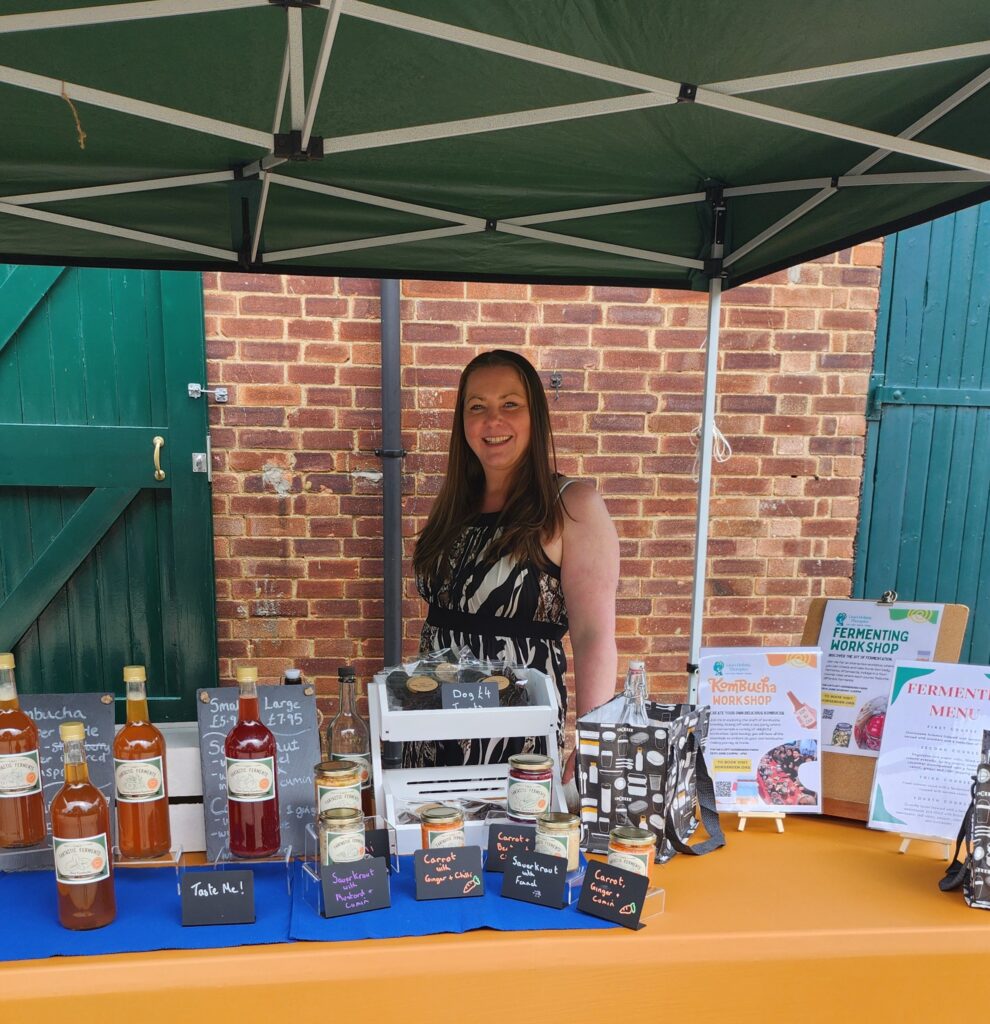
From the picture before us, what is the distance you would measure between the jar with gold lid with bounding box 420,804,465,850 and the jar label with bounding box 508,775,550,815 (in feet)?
0.35

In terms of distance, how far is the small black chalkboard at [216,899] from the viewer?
109 centimetres

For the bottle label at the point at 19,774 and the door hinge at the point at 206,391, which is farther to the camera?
the door hinge at the point at 206,391

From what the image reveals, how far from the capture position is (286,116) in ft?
5.08

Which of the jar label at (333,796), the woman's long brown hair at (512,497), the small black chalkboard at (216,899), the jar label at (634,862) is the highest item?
the woman's long brown hair at (512,497)

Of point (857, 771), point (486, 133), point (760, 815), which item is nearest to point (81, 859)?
point (760, 815)

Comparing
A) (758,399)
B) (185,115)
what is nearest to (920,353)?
(758,399)

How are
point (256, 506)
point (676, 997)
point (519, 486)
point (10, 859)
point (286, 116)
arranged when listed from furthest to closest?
point (256, 506) < point (519, 486) < point (286, 116) < point (10, 859) < point (676, 997)

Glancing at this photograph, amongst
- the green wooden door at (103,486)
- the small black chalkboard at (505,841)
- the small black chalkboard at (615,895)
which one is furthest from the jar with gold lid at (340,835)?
the green wooden door at (103,486)

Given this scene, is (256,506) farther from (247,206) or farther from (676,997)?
(676,997)

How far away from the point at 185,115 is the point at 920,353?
2978 mm

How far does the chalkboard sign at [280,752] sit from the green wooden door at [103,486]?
1.95 m

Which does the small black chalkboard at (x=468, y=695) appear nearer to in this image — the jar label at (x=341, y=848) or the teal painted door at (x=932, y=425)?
the jar label at (x=341, y=848)

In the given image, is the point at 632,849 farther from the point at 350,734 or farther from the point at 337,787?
the point at 350,734

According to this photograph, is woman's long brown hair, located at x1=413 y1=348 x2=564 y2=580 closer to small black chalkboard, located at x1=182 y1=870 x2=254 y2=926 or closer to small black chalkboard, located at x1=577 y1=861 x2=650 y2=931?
small black chalkboard, located at x1=577 y1=861 x2=650 y2=931
